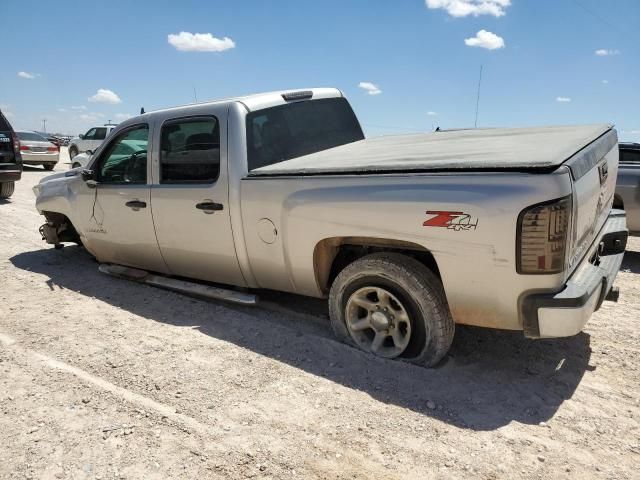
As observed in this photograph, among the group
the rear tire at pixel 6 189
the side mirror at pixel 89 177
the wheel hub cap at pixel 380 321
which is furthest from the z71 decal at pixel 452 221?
the rear tire at pixel 6 189

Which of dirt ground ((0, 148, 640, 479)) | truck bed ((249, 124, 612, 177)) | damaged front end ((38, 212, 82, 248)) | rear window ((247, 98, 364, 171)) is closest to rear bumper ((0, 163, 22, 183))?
damaged front end ((38, 212, 82, 248))

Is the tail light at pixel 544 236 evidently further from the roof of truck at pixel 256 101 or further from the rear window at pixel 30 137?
the rear window at pixel 30 137

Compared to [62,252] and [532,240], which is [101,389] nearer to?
[532,240]

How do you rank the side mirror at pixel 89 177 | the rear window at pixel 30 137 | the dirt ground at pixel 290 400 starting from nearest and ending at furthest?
the dirt ground at pixel 290 400 → the side mirror at pixel 89 177 → the rear window at pixel 30 137

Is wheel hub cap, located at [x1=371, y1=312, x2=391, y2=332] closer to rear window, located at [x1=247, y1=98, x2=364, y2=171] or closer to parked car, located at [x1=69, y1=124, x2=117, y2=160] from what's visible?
rear window, located at [x1=247, y1=98, x2=364, y2=171]

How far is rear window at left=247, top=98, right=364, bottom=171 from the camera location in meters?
3.99

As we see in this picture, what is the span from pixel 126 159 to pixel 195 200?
50.1 inches

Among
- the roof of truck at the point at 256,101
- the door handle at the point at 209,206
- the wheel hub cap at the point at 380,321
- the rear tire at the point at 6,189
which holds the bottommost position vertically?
the wheel hub cap at the point at 380,321

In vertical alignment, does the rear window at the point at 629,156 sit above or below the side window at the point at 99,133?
below

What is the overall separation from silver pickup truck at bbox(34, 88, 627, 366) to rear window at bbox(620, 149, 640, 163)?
2956 mm

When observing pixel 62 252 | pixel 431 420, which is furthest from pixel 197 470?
pixel 62 252

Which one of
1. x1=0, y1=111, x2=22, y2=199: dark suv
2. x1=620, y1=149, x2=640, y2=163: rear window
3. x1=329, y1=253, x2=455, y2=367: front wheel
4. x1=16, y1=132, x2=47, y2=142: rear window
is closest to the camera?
x1=329, y1=253, x2=455, y2=367: front wheel

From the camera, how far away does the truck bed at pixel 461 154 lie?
8.87ft

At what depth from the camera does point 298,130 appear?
14.5 ft
